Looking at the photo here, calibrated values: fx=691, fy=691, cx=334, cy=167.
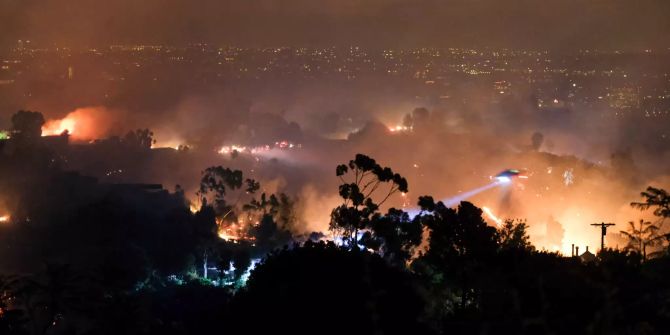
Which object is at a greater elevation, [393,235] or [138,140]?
[138,140]

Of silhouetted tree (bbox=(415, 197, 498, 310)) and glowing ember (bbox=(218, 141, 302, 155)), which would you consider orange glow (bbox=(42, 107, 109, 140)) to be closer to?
glowing ember (bbox=(218, 141, 302, 155))

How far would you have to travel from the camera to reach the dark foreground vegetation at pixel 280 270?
1473 centimetres

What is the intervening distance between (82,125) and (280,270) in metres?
75.5

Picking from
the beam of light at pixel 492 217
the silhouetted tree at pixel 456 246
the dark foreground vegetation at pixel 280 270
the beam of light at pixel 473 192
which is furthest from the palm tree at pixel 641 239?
the beam of light at pixel 473 192

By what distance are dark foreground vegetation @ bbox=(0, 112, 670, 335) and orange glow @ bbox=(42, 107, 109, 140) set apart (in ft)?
62.4

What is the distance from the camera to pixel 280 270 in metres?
16.9

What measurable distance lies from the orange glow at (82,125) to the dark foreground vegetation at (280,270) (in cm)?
1901

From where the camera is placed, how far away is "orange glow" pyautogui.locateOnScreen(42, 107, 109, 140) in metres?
81.3

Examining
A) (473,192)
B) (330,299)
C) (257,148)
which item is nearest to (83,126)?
(257,148)

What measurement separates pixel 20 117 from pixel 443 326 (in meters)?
55.3

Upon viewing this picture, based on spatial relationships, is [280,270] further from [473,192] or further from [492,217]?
[473,192]

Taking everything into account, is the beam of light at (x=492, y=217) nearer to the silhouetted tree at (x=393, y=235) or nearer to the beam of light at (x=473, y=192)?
the beam of light at (x=473, y=192)

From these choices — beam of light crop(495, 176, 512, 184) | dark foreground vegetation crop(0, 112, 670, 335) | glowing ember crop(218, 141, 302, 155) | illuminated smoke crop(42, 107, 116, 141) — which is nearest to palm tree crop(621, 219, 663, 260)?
dark foreground vegetation crop(0, 112, 670, 335)

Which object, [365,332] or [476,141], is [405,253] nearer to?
[365,332]
